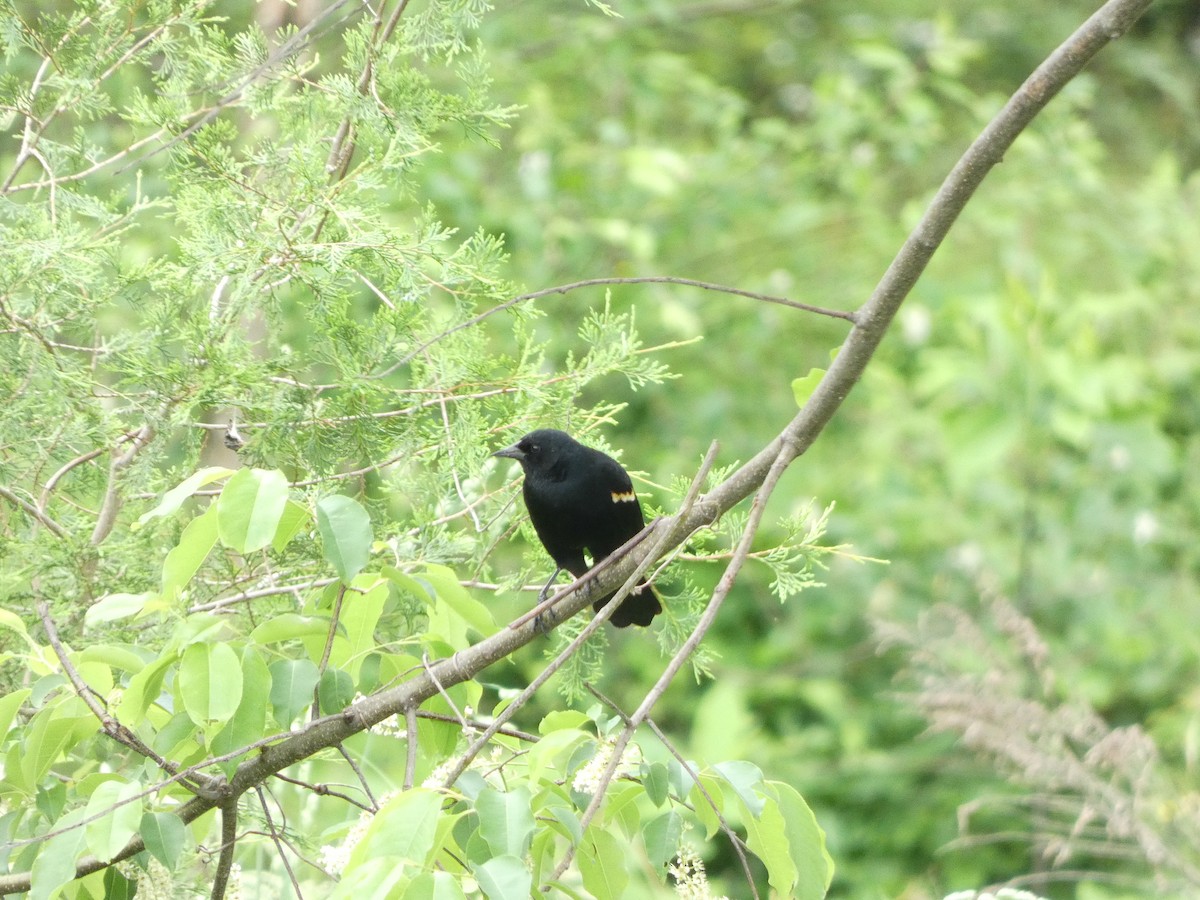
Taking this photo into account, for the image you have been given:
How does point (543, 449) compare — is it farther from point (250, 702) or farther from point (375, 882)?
point (375, 882)

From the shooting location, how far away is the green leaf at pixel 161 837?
150 cm

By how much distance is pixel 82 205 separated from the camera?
7.00ft

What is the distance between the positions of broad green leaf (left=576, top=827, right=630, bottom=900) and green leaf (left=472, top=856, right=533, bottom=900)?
292 mm

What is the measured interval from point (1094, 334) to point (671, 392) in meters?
2.12

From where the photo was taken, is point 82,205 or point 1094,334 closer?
point 82,205

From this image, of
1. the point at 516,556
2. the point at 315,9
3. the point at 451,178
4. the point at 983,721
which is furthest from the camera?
the point at 451,178

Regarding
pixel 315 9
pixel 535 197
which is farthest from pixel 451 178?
pixel 315 9

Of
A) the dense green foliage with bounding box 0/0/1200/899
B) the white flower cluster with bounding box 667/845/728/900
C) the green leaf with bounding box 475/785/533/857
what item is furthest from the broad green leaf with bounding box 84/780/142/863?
the white flower cluster with bounding box 667/845/728/900

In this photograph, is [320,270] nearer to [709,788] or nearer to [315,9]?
[709,788]

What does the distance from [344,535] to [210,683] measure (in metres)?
0.23

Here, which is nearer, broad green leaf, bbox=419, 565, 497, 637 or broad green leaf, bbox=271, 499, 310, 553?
broad green leaf, bbox=271, 499, 310, 553

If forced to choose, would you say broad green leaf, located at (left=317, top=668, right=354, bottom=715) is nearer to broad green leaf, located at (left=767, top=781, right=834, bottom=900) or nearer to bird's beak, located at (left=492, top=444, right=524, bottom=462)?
broad green leaf, located at (left=767, top=781, right=834, bottom=900)

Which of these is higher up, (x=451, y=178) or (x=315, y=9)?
(x=315, y=9)

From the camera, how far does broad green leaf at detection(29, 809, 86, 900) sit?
1360 mm
